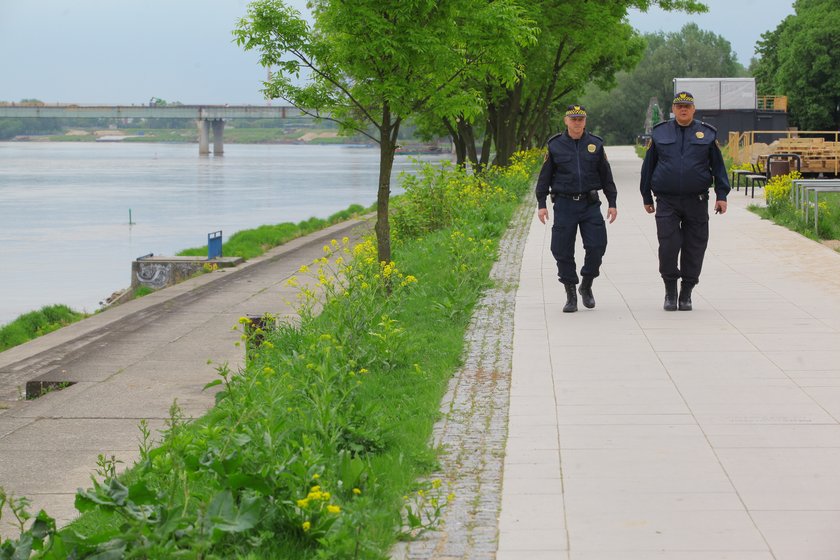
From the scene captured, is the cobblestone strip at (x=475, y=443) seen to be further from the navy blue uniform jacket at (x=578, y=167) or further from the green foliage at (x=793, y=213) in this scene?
the green foliage at (x=793, y=213)

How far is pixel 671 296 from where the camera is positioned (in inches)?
422

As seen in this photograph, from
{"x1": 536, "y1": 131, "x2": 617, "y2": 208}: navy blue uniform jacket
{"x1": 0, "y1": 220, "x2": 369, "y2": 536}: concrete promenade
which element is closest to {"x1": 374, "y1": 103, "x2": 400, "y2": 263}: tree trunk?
{"x1": 0, "y1": 220, "x2": 369, "y2": 536}: concrete promenade

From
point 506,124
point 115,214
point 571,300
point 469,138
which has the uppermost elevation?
point 506,124

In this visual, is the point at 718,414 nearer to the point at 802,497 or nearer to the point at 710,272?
the point at 802,497

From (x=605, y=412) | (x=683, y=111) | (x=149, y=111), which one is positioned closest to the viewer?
(x=605, y=412)

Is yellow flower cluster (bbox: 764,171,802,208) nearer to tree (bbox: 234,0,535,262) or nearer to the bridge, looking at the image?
tree (bbox: 234,0,535,262)

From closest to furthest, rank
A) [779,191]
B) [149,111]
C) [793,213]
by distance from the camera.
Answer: [793,213] < [779,191] < [149,111]

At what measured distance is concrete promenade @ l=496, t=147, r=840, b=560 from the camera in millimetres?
4898

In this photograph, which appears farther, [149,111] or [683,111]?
[149,111]

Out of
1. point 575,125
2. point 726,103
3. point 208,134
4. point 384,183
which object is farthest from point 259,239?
point 208,134

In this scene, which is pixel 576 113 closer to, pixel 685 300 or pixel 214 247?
pixel 685 300

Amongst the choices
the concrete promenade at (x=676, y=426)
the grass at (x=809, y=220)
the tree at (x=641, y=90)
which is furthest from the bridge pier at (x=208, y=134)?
the concrete promenade at (x=676, y=426)

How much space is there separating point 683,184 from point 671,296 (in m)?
1.07

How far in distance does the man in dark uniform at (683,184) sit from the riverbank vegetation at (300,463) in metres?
1.89
